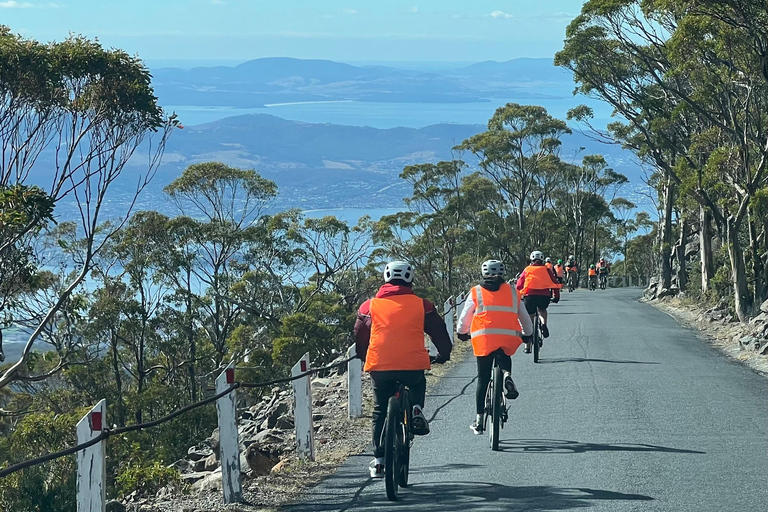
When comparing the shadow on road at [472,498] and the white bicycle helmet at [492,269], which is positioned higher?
the white bicycle helmet at [492,269]

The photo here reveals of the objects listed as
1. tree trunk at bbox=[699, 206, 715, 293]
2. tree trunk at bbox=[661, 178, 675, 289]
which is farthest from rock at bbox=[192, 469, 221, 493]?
tree trunk at bbox=[661, 178, 675, 289]

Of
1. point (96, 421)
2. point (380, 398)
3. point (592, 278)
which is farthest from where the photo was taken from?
point (592, 278)


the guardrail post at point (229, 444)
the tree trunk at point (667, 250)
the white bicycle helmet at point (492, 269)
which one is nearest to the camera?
the guardrail post at point (229, 444)

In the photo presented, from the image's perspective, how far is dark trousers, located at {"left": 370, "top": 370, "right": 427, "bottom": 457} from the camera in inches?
303

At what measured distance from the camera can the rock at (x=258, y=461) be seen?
9.95 meters

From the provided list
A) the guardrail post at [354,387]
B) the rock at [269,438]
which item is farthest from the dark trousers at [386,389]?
the rock at [269,438]

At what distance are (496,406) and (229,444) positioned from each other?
9.18 feet

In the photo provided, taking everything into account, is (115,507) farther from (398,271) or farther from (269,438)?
(398,271)

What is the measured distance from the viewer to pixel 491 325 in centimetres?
957

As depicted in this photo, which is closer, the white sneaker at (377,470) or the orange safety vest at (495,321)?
the white sneaker at (377,470)

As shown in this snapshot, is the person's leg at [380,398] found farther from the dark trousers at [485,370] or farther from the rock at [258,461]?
the rock at [258,461]

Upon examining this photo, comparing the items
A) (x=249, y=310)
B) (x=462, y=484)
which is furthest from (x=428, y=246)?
(x=462, y=484)

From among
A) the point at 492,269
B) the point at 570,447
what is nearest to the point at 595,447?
the point at 570,447

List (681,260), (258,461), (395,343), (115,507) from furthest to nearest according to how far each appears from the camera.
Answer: (681,260) < (115,507) < (258,461) < (395,343)
